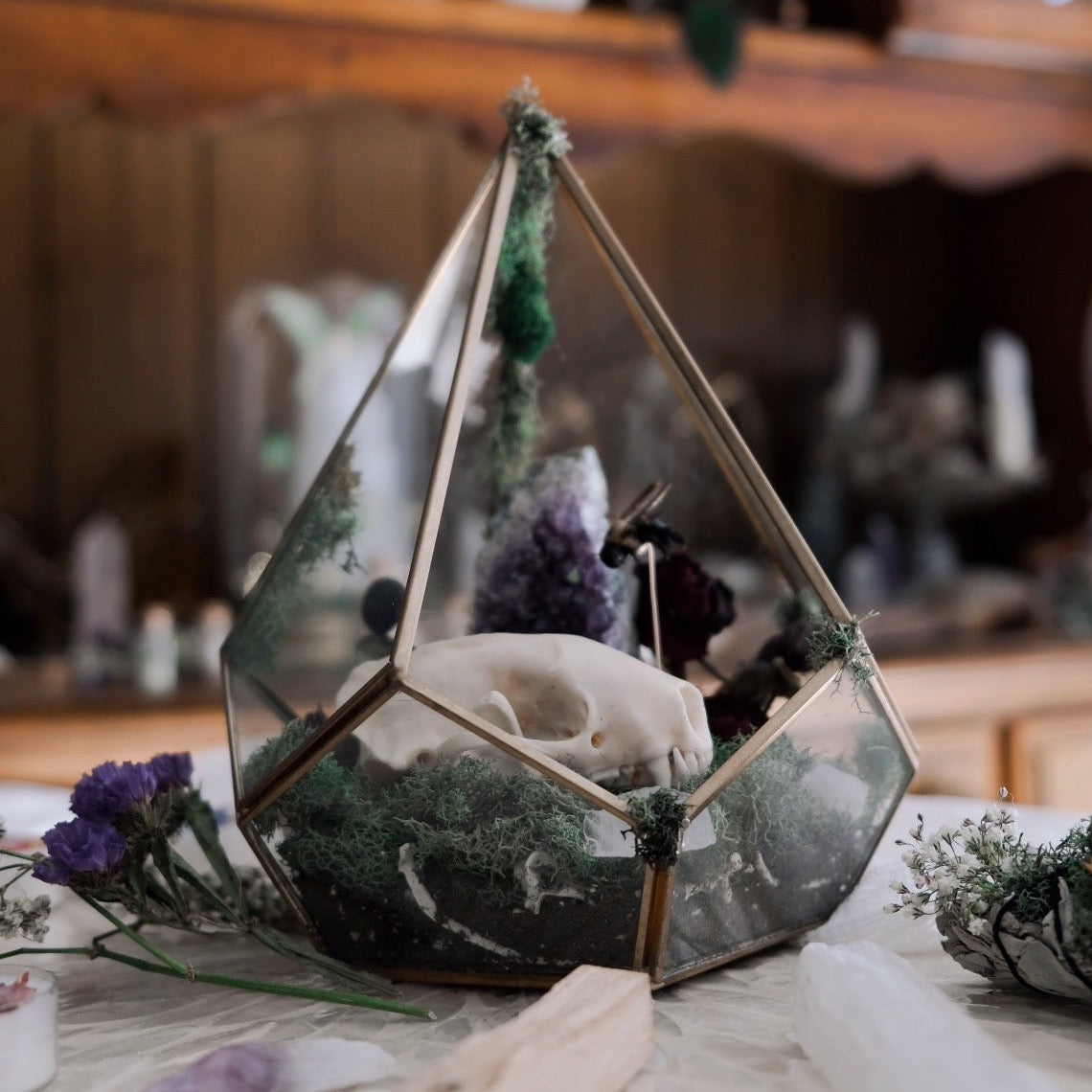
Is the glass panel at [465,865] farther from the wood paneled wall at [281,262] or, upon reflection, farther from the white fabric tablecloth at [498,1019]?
the wood paneled wall at [281,262]

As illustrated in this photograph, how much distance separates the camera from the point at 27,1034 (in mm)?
404

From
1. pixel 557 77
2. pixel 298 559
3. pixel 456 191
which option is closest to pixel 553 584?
pixel 298 559

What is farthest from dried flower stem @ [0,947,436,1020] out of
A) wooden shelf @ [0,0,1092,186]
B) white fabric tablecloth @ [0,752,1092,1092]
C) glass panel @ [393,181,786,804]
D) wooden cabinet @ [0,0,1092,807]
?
wooden shelf @ [0,0,1092,186]

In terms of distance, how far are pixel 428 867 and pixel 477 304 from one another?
0.24 metres

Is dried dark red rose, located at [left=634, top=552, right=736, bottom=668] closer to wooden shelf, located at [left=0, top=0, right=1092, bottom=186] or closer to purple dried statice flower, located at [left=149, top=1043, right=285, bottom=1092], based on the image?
purple dried statice flower, located at [left=149, top=1043, right=285, bottom=1092]

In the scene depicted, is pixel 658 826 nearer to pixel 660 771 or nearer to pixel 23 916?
pixel 660 771

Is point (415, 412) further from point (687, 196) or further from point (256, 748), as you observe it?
point (687, 196)

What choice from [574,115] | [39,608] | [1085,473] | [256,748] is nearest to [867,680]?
[256,748]

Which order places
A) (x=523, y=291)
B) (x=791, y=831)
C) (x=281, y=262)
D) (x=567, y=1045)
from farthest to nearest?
(x=281, y=262)
(x=523, y=291)
(x=791, y=831)
(x=567, y=1045)

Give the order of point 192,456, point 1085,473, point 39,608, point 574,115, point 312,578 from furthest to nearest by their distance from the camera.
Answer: point 1085,473
point 192,456
point 39,608
point 574,115
point 312,578

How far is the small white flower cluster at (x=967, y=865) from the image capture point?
46cm

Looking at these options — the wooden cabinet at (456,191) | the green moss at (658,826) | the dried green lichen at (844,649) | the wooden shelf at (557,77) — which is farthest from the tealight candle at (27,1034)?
the wooden shelf at (557,77)

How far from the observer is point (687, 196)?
2.43m

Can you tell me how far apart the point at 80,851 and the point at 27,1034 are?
81 millimetres
